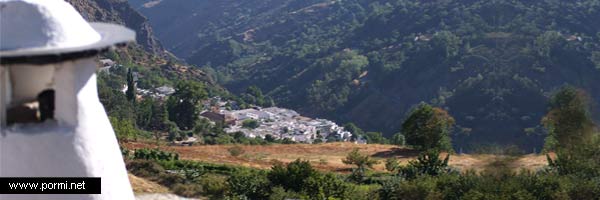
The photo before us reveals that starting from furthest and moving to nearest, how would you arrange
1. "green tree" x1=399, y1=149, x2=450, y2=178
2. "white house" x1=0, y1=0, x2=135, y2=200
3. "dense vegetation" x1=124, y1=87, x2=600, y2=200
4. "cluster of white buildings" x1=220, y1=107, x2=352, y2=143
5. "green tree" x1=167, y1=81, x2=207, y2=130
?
"cluster of white buildings" x1=220, y1=107, x2=352, y2=143
"green tree" x1=167, y1=81, x2=207, y2=130
"green tree" x1=399, y1=149, x2=450, y2=178
"dense vegetation" x1=124, y1=87, x2=600, y2=200
"white house" x1=0, y1=0, x2=135, y2=200

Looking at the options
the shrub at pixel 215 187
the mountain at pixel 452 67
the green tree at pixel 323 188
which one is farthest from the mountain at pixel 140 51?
the green tree at pixel 323 188

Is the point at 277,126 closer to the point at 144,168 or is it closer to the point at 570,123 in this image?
the point at 570,123

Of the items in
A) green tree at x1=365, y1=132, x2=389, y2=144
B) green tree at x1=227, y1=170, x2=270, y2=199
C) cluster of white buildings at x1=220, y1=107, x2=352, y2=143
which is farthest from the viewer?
cluster of white buildings at x1=220, y1=107, x2=352, y2=143

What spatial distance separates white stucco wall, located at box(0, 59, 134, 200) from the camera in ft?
14.8

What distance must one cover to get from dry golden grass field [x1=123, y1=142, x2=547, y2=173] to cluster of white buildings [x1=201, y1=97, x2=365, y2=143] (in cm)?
3251

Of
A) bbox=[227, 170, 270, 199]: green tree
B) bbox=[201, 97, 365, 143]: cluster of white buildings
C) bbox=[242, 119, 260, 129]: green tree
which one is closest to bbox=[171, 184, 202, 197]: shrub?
bbox=[227, 170, 270, 199]: green tree

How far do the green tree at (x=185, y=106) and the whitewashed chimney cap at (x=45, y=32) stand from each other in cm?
5969

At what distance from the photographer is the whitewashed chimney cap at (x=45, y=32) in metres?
4.36

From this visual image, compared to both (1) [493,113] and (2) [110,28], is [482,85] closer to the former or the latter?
(1) [493,113]

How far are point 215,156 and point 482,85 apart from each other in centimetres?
8114

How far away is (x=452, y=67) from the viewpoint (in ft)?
417

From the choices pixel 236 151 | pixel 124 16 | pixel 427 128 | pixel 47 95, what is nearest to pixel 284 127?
pixel 236 151

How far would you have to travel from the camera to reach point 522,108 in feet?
352

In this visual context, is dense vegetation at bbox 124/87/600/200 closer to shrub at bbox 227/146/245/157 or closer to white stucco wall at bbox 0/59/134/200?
shrub at bbox 227/146/245/157
